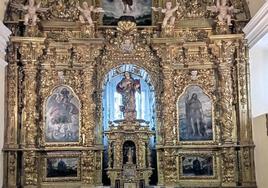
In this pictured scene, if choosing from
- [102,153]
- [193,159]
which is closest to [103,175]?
[102,153]

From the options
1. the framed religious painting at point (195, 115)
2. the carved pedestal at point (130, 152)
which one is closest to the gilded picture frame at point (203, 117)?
the framed religious painting at point (195, 115)

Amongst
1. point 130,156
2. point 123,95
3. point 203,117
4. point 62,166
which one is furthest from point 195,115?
point 62,166

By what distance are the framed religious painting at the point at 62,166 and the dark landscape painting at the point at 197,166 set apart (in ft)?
11.2

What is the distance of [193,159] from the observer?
51.1 feet

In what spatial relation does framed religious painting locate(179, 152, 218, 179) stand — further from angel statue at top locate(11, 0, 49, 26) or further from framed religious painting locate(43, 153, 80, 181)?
angel statue at top locate(11, 0, 49, 26)

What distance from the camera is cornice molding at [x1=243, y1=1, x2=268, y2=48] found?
44.7 ft

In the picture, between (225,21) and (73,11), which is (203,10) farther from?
(73,11)

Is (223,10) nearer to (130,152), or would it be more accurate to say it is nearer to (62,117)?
(130,152)

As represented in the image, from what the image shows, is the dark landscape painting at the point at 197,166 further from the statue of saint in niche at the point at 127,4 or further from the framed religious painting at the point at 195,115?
the statue of saint in niche at the point at 127,4

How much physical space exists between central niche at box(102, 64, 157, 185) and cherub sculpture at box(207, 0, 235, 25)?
2.99 m

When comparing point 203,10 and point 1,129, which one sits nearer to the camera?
point 1,129

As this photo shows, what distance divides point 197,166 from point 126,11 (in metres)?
5.62

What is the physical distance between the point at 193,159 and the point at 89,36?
16.9 ft

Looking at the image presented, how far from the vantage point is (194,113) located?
15.8m
